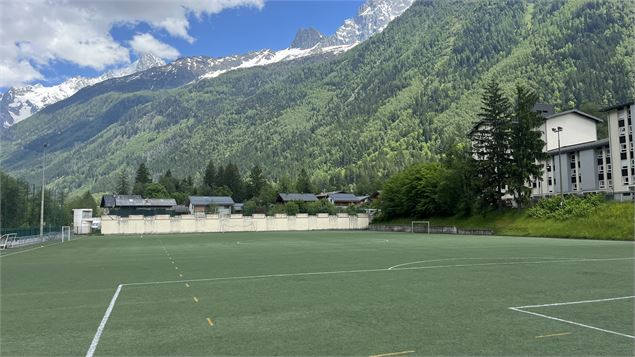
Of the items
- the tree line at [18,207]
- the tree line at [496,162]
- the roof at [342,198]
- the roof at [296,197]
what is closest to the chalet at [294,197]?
the roof at [296,197]

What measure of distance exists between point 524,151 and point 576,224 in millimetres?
17634

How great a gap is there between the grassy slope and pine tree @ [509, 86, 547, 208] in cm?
345

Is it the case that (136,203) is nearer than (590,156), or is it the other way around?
(590,156)

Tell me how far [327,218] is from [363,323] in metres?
90.2

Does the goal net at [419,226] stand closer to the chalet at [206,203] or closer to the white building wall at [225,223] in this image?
the white building wall at [225,223]

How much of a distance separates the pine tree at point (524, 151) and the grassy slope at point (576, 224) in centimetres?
345

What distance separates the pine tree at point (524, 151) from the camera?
64875mm

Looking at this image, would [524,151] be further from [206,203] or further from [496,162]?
[206,203]

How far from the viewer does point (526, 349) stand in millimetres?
8312

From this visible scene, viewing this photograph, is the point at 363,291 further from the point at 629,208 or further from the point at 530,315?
the point at 629,208

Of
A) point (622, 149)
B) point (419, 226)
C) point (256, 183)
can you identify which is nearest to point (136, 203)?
point (256, 183)

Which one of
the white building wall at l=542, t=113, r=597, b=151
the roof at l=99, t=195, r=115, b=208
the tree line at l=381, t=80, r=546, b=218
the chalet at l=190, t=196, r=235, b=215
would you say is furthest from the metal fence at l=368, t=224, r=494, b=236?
the roof at l=99, t=195, r=115, b=208

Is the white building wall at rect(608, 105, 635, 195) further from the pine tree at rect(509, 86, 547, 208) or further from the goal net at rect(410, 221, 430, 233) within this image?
the goal net at rect(410, 221, 430, 233)

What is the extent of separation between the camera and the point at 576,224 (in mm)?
50344
